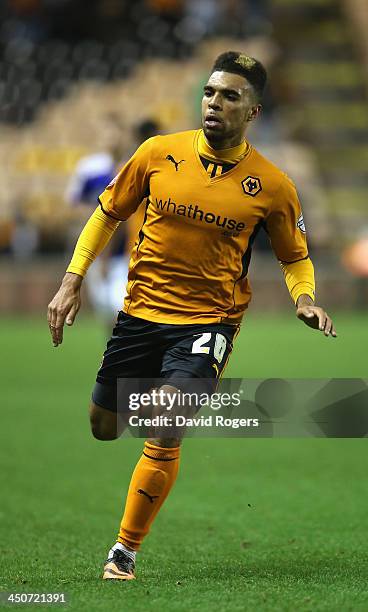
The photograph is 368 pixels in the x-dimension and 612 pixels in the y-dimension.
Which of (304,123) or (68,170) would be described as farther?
(304,123)

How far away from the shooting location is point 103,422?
5.32 meters

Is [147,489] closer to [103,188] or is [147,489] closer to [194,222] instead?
[194,222]

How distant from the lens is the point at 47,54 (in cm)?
2786

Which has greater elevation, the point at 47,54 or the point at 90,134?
the point at 47,54

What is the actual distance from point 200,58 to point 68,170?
16.5 feet

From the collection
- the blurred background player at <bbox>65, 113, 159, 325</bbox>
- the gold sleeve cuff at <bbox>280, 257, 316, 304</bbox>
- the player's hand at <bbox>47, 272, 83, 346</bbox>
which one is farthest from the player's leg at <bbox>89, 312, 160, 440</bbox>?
the blurred background player at <bbox>65, 113, 159, 325</bbox>

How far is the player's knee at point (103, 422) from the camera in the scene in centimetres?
529

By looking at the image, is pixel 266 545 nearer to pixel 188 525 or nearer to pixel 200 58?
pixel 188 525

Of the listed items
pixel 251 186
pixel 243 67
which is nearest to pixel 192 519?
pixel 251 186

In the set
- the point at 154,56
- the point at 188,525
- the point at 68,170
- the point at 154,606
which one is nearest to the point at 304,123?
the point at 154,56

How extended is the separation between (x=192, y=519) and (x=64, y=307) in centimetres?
188

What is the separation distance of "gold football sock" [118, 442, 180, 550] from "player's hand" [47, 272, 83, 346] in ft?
1.98

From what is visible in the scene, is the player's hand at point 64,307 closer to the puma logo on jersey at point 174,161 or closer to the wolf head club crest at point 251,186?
the puma logo on jersey at point 174,161

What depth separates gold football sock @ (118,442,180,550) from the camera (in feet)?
16.3
